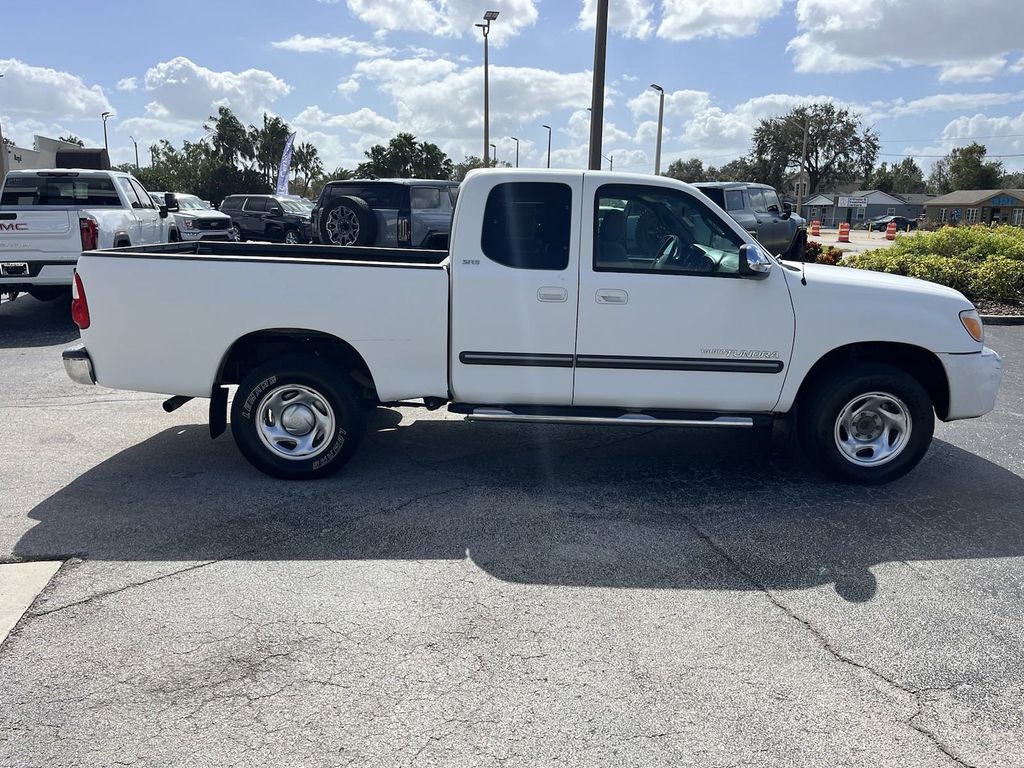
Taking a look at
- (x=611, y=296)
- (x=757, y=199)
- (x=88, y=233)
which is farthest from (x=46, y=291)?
(x=757, y=199)

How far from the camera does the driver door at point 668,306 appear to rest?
5125 millimetres

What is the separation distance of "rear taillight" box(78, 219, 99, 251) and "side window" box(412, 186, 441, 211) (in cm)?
547

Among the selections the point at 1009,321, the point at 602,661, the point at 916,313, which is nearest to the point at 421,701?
the point at 602,661

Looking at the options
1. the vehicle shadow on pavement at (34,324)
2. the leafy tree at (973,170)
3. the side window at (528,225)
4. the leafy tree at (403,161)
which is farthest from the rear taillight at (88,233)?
the leafy tree at (973,170)

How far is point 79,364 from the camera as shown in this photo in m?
5.33

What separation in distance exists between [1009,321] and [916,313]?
858 cm

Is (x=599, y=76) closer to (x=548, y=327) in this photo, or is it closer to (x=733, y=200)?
(x=733, y=200)

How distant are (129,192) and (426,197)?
488cm

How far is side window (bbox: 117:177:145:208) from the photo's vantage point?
12867mm

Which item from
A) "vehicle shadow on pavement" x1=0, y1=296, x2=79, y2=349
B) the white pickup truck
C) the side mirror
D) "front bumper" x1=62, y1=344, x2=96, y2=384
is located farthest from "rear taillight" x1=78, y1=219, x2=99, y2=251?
the side mirror

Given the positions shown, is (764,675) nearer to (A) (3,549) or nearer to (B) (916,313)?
(B) (916,313)

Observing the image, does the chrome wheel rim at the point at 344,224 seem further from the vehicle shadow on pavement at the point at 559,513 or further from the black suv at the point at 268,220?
the black suv at the point at 268,220

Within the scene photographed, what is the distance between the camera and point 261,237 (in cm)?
2642

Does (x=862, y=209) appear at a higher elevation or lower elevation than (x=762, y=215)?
higher
